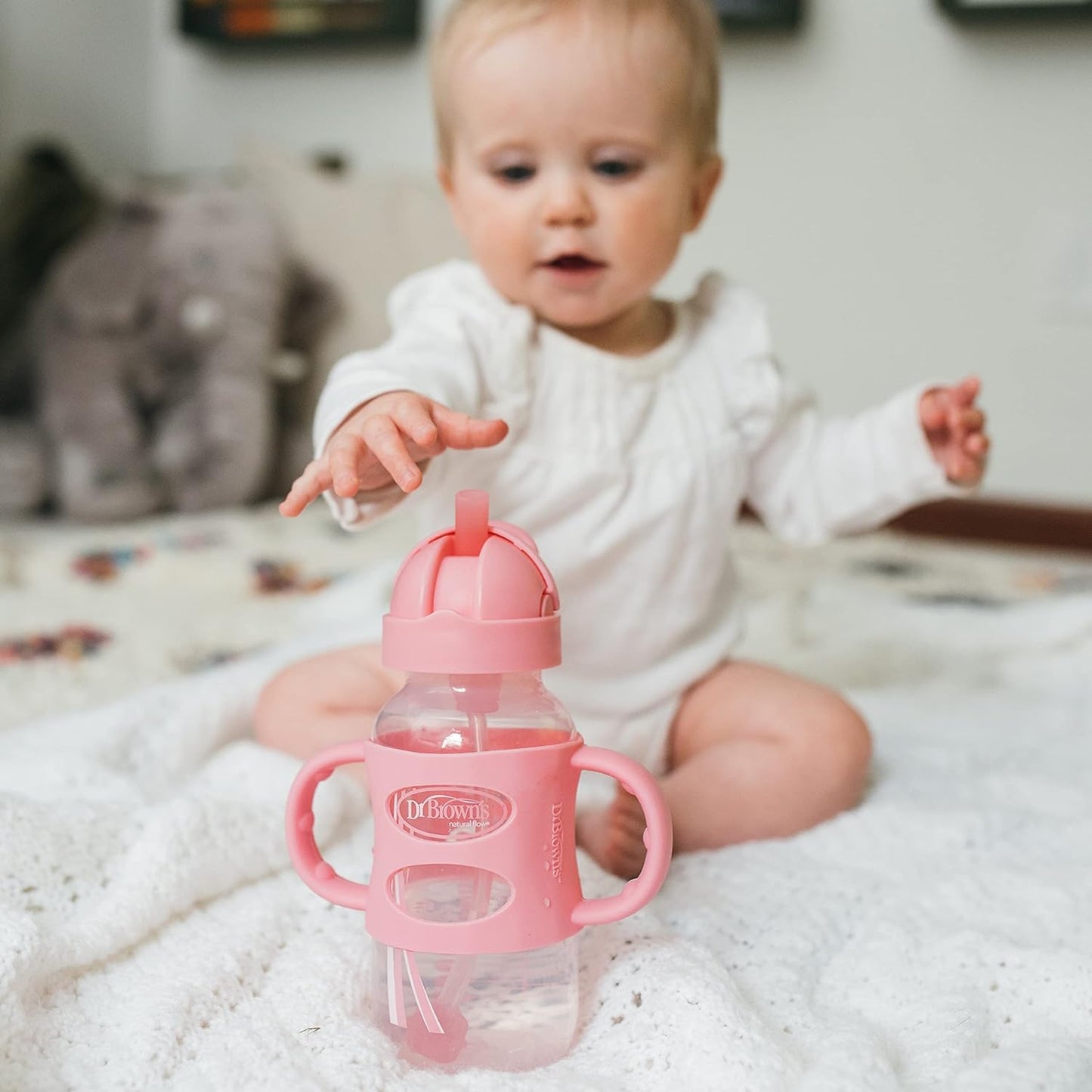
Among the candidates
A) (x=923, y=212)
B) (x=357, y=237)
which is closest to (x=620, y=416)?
(x=923, y=212)

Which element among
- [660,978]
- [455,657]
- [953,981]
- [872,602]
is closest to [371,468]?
[455,657]

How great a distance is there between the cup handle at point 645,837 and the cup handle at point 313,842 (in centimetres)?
10

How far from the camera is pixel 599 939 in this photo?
637 millimetres

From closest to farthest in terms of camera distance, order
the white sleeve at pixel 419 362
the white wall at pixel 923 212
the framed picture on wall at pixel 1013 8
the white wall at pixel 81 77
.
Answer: the white sleeve at pixel 419 362 < the framed picture on wall at pixel 1013 8 < the white wall at pixel 923 212 < the white wall at pixel 81 77

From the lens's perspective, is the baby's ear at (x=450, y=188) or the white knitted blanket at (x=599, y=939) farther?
the baby's ear at (x=450, y=188)

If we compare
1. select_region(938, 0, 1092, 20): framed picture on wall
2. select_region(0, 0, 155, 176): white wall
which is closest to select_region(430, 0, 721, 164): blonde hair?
select_region(938, 0, 1092, 20): framed picture on wall

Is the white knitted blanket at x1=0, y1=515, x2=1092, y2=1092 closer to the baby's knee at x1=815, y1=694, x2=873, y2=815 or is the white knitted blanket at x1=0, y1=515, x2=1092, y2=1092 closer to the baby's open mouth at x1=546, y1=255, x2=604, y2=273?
the baby's knee at x1=815, y1=694, x2=873, y2=815

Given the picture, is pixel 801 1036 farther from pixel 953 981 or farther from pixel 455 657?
pixel 455 657

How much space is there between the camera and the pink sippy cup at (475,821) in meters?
0.54

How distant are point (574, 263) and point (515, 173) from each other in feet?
0.24

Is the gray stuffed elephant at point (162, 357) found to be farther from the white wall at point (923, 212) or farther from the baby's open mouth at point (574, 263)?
the baby's open mouth at point (574, 263)

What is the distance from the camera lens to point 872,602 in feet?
4.86

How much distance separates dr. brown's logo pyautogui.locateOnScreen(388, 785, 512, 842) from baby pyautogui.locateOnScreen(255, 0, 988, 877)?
0.75 ft

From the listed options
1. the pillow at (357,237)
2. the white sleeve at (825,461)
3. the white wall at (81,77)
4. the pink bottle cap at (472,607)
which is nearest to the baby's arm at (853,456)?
the white sleeve at (825,461)
